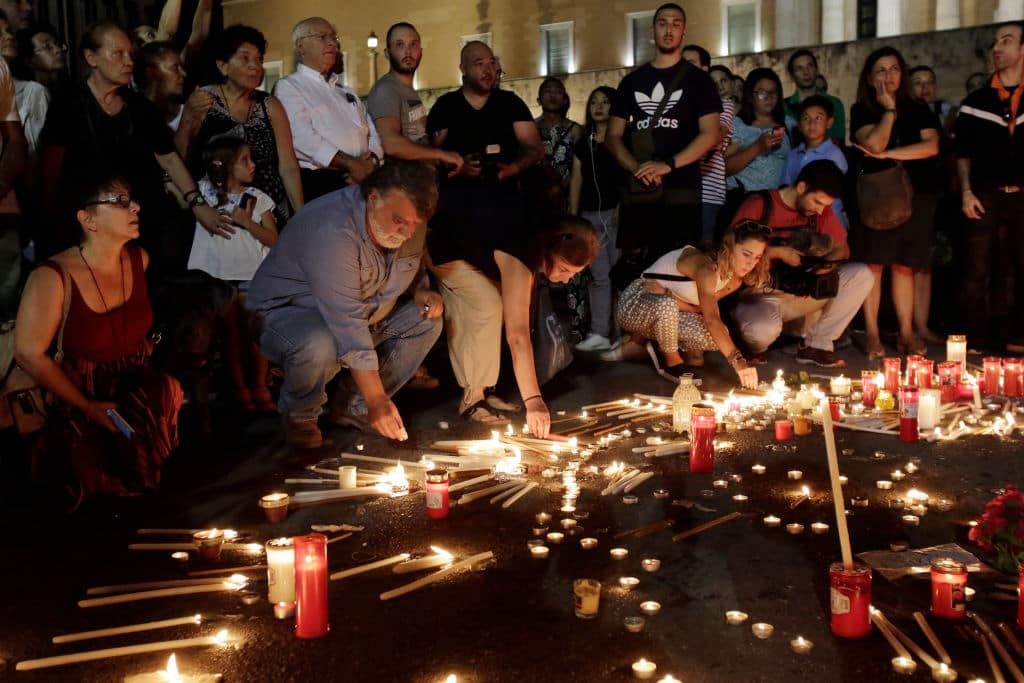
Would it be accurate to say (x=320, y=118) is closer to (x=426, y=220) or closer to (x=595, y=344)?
(x=426, y=220)

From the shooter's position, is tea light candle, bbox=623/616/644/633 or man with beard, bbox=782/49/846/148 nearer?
tea light candle, bbox=623/616/644/633

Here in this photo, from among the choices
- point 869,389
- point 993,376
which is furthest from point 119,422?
point 993,376

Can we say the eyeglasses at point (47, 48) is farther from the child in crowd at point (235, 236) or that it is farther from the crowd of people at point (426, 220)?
the child in crowd at point (235, 236)

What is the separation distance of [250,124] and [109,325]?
2.02m

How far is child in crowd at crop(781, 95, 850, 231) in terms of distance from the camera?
770 cm

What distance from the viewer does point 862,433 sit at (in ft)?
17.6

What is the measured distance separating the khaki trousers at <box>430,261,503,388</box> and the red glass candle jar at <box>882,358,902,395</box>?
96.5 inches

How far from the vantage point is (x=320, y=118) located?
6215mm

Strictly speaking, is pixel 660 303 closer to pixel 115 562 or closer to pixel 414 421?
pixel 414 421

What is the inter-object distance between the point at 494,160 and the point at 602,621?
3.87 m

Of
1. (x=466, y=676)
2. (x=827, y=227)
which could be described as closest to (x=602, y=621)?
(x=466, y=676)

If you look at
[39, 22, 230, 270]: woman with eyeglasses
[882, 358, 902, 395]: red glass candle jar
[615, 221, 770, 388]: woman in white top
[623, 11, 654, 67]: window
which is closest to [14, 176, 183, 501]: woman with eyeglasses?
[39, 22, 230, 270]: woman with eyeglasses

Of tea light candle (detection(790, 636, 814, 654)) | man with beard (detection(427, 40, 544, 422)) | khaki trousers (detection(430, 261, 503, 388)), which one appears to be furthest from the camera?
khaki trousers (detection(430, 261, 503, 388))

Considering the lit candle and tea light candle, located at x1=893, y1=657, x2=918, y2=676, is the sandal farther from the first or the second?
tea light candle, located at x1=893, y1=657, x2=918, y2=676
